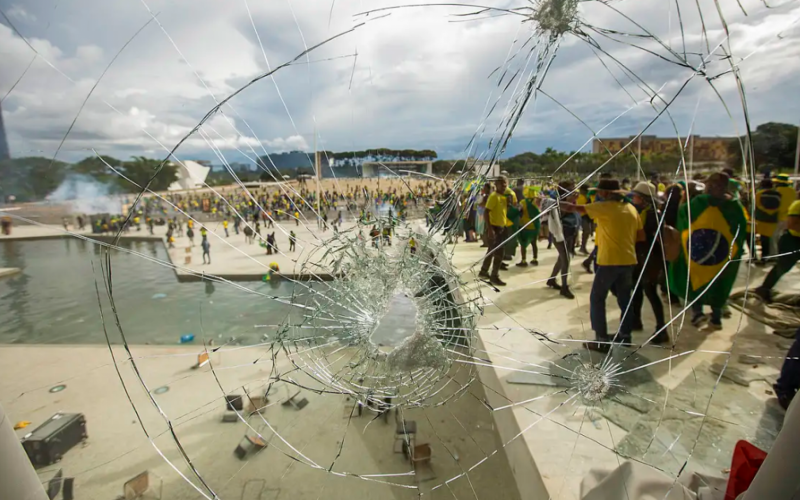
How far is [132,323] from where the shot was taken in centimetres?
596

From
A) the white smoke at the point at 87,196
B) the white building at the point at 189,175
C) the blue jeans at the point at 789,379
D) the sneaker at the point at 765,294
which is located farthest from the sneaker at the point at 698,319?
the white smoke at the point at 87,196

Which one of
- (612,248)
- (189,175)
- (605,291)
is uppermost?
(189,175)

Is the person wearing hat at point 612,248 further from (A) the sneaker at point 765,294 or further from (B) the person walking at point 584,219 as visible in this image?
(A) the sneaker at point 765,294

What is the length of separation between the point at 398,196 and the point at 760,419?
2.38 meters

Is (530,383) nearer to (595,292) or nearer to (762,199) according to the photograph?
(595,292)

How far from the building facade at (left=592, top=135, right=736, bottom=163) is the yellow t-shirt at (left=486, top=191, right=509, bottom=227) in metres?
2.14

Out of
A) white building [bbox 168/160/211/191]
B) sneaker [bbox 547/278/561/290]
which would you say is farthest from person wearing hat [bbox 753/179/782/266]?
white building [bbox 168/160/211/191]

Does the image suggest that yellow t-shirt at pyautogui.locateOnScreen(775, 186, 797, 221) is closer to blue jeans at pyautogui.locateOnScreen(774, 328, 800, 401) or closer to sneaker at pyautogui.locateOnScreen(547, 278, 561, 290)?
blue jeans at pyautogui.locateOnScreen(774, 328, 800, 401)

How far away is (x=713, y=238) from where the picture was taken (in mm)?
2385

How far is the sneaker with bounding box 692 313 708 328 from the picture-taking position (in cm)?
292

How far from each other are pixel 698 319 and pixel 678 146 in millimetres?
2188

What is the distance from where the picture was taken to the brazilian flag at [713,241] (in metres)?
2.31

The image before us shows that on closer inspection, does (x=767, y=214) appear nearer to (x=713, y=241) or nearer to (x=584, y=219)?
(x=713, y=241)

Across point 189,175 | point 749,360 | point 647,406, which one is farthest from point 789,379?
point 189,175
